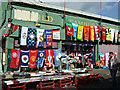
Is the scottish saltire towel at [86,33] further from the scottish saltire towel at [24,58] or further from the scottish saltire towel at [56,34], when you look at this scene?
the scottish saltire towel at [24,58]

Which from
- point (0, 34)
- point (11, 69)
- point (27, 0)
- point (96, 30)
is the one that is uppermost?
point (27, 0)

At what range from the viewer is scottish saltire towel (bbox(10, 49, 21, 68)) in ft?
28.4

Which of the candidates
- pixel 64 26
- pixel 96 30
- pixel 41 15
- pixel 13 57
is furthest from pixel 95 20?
pixel 13 57

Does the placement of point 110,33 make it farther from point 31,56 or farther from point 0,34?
point 0,34

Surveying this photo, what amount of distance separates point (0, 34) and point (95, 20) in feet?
32.6

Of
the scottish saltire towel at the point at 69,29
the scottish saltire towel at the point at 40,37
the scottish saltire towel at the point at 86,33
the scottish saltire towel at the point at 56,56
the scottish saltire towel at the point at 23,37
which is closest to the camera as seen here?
the scottish saltire towel at the point at 23,37

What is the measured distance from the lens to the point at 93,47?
1380 cm

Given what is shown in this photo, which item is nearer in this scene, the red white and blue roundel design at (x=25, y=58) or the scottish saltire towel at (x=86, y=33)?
the red white and blue roundel design at (x=25, y=58)

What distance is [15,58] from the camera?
28.6 ft

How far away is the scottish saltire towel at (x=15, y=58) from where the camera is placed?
8648 mm

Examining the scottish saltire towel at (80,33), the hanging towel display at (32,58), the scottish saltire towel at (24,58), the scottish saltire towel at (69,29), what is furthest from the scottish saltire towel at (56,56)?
the scottish saltire towel at (80,33)

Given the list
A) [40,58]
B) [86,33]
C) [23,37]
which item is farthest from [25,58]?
[86,33]

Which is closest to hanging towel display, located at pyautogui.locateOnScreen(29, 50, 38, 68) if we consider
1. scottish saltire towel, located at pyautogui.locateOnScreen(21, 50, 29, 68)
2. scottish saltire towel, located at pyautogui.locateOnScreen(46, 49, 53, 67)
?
scottish saltire towel, located at pyautogui.locateOnScreen(21, 50, 29, 68)

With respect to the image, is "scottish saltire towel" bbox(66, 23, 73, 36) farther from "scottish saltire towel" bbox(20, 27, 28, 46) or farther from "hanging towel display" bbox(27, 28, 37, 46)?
"scottish saltire towel" bbox(20, 27, 28, 46)
